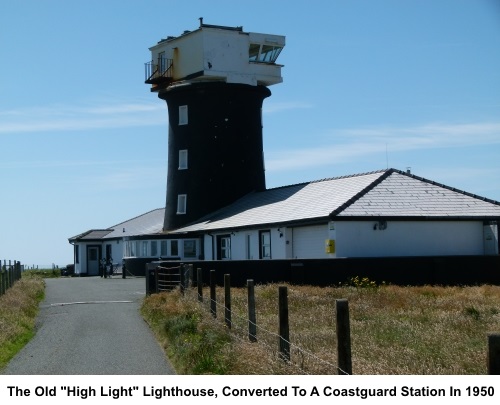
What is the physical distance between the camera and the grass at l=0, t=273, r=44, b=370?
17234mm

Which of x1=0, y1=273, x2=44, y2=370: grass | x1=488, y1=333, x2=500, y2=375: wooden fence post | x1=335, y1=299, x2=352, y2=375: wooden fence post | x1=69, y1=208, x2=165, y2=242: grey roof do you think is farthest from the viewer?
x1=69, y1=208, x2=165, y2=242: grey roof

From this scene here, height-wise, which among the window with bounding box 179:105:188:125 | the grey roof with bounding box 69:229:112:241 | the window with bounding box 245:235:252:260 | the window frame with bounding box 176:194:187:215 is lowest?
the window with bounding box 245:235:252:260

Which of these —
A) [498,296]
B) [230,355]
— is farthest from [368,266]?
[230,355]

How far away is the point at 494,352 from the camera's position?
6.76 metres

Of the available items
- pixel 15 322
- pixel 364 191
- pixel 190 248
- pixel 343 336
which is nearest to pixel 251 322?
pixel 343 336

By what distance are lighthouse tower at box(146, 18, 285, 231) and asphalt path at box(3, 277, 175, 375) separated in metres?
17.5

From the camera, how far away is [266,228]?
3850cm

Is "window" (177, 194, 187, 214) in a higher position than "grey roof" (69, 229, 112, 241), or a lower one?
higher

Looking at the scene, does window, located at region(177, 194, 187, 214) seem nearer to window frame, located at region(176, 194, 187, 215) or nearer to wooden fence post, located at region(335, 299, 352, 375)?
window frame, located at region(176, 194, 187, 215)

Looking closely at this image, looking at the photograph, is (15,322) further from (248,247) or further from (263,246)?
(248,247)

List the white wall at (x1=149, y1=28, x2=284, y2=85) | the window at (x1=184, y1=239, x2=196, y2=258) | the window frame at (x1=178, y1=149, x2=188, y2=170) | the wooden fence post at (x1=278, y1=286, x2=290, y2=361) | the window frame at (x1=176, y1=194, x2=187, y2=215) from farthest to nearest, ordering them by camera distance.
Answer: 1. the window frame at (x1=176, y1=194, x2=187, y2=215)
2. the window frame at (x1=178, y1=149, x2=188, y2=170)
3. the window at (x1=184, y1=239, x2=196, y2=258)
4. the white wall at (x1=149, y1=28, x2=284, y2=85)
5. the wooden fence post at (x1=278, y1=286, x2=290, y2=361)

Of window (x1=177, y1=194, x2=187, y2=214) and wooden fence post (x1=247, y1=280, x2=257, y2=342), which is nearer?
wooden fence post (x1=247, y1=280, x2=257, y2=342)

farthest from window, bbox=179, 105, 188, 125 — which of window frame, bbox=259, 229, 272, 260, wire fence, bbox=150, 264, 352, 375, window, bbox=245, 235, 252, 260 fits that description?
wire fence, bbox=150, 264, 352, 375

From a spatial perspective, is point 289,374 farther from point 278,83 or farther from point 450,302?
point 278,83
